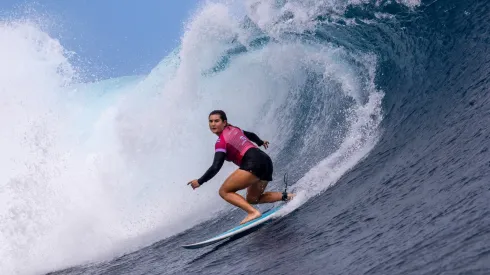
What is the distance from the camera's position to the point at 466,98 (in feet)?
19.7

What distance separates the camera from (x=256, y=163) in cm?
550

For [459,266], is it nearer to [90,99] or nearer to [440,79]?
[440,79]

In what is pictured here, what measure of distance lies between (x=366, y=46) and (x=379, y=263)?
7.23 metres

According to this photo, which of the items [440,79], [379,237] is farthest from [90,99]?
[379,237]

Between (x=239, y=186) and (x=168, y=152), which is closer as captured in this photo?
(x=239, y=186)

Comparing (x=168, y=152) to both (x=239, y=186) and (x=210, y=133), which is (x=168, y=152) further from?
(x=239, y=186)

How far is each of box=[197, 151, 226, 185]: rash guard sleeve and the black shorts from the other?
241mm

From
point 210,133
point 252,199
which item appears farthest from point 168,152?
point 252,199

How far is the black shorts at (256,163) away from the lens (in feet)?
18.0

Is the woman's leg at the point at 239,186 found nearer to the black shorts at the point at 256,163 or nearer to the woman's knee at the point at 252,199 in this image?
the black shorts at the point at 256,163

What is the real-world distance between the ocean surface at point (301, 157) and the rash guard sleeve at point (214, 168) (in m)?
0.71

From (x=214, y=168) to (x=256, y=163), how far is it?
1.54 feet

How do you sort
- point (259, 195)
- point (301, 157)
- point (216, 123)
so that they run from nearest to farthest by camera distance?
point (216, 123) < point (259, 195) < point (301, 157)

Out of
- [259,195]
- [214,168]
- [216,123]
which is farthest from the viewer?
[259,195]
